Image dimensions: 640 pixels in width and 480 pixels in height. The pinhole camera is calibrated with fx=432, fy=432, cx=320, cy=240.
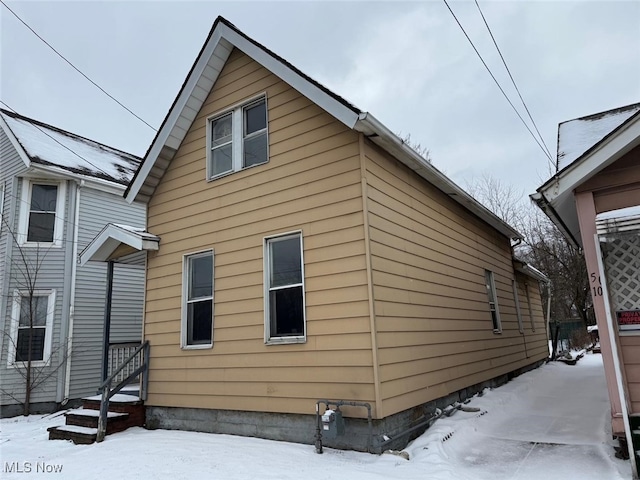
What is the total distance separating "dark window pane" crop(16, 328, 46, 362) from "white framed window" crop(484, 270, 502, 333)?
11418 mm

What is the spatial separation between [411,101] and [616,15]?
17636 millimetres

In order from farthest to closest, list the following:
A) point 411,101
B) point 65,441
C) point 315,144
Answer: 1. point 411,101
2. point 65,441
3. point 315,144

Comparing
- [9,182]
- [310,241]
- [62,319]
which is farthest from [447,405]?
[9,182]

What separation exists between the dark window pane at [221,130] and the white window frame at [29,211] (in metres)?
6.46

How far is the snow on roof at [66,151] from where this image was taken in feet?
39.2

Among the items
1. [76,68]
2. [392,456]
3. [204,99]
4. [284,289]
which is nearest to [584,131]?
[284,289]

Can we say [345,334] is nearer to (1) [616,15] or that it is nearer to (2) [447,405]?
(2) [447,405]

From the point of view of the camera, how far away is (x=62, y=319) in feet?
37.6

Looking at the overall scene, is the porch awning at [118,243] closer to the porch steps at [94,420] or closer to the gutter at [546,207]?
the porch steps at [94,420]

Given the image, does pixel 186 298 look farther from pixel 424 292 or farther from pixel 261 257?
pixel 424 292

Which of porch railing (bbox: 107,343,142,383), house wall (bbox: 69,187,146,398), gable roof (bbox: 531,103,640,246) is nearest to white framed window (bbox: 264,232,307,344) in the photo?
gable roof (bbox: 531,103,640,246)

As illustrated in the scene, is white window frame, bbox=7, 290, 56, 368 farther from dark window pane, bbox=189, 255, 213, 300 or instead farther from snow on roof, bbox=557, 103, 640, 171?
snow on roof, bbox=557, 103, 640, 171

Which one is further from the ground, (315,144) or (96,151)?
(96,151)

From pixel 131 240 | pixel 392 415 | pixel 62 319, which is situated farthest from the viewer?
pixel 62 319
